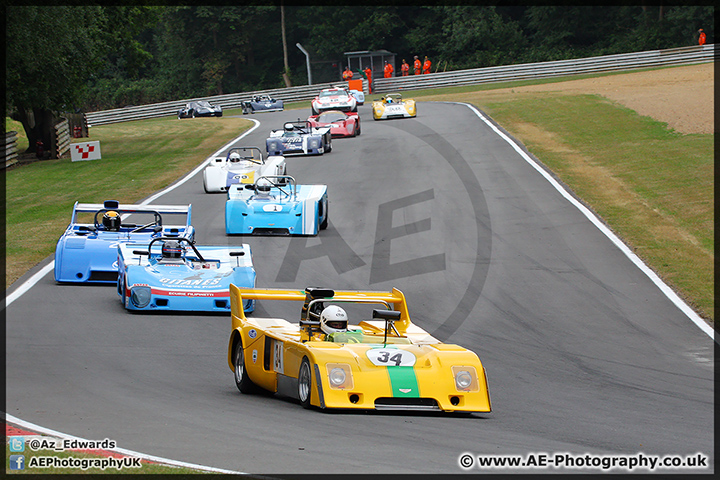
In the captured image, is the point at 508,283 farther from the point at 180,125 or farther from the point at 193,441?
the point at 180,125

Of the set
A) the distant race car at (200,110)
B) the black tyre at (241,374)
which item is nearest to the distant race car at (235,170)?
the black tyre at (241,374)

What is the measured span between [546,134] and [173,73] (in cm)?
5830

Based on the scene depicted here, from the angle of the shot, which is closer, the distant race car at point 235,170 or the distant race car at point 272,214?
the distant race car at point 272,214

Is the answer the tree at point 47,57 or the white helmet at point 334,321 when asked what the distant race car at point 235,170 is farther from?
the white helmet at point 334,321

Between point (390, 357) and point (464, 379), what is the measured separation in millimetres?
757

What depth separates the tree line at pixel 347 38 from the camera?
244ft

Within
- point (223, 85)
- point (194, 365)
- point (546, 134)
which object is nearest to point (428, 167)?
point (546, 134)

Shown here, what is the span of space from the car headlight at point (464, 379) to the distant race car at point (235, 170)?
54.7 ft

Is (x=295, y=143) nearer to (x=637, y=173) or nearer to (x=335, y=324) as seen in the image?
(x=637, y=173)

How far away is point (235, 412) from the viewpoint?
877 cm

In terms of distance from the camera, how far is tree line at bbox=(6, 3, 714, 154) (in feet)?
244

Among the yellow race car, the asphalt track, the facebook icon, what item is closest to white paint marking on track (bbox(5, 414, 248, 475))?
the asphalt track

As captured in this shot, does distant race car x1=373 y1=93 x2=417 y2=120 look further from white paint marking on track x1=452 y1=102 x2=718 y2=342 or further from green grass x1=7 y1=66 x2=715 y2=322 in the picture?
white paint marking on track x1=452 y1=102 x2=718 y2=342

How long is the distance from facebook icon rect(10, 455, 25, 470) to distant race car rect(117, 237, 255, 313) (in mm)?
6955
